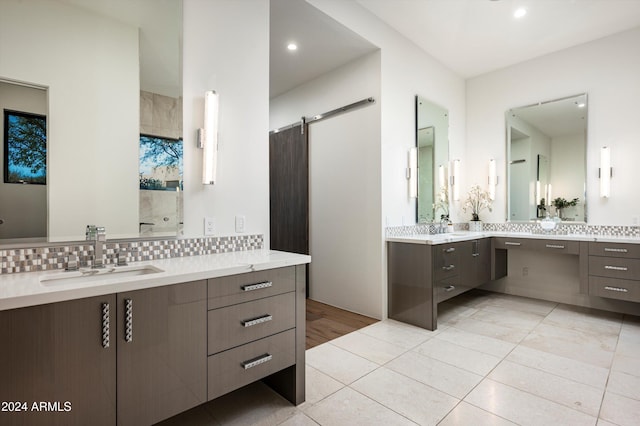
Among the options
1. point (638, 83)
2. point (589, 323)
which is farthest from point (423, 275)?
point (638, 83)

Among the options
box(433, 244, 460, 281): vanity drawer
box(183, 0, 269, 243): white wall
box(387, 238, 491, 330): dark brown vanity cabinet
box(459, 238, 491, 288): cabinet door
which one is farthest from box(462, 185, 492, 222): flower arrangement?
box(183, 0, 269, 243): white wall

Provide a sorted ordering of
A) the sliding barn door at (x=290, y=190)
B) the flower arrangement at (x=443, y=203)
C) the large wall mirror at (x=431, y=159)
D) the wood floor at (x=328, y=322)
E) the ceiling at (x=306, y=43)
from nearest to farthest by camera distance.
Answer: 1. the ceiling at (x=306, y=43)
2. the wood floor at (x=328, y=322)
3. the large wall mirror at (x=431, y=159)
4. the flower arrangement at (x=443, y=203)
5. the sliding barn door at (x=290, y=190)

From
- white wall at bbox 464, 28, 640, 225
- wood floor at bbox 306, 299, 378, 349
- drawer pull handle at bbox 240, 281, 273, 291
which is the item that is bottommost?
wood floor at bbox 306, 299, 378, 349

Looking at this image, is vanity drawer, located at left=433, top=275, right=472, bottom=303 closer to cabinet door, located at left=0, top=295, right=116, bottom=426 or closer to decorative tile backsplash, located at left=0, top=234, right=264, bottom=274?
decorative tile backsplash, located at left=0, top=234, right=264, bottom=274

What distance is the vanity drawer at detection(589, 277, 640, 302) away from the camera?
2938 mm

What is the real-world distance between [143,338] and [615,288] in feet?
13.3

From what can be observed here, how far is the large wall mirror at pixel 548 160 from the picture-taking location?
371 centimetres

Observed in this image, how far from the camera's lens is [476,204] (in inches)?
178

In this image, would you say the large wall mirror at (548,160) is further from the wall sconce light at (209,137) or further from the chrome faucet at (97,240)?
the chrome faucet at (97,240)

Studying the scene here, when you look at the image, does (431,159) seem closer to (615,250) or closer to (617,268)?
(615,250)

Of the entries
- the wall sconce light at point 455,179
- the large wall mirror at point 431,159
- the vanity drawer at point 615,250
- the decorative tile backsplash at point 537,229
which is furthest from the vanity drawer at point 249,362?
the wall sconce light at point 455,179

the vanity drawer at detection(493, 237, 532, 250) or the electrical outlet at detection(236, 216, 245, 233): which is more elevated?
the electrical outlet at detection(236, 216, 245, 233)

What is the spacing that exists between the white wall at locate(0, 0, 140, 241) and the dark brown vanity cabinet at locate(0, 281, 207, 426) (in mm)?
691

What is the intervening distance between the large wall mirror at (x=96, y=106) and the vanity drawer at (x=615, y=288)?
394cm
